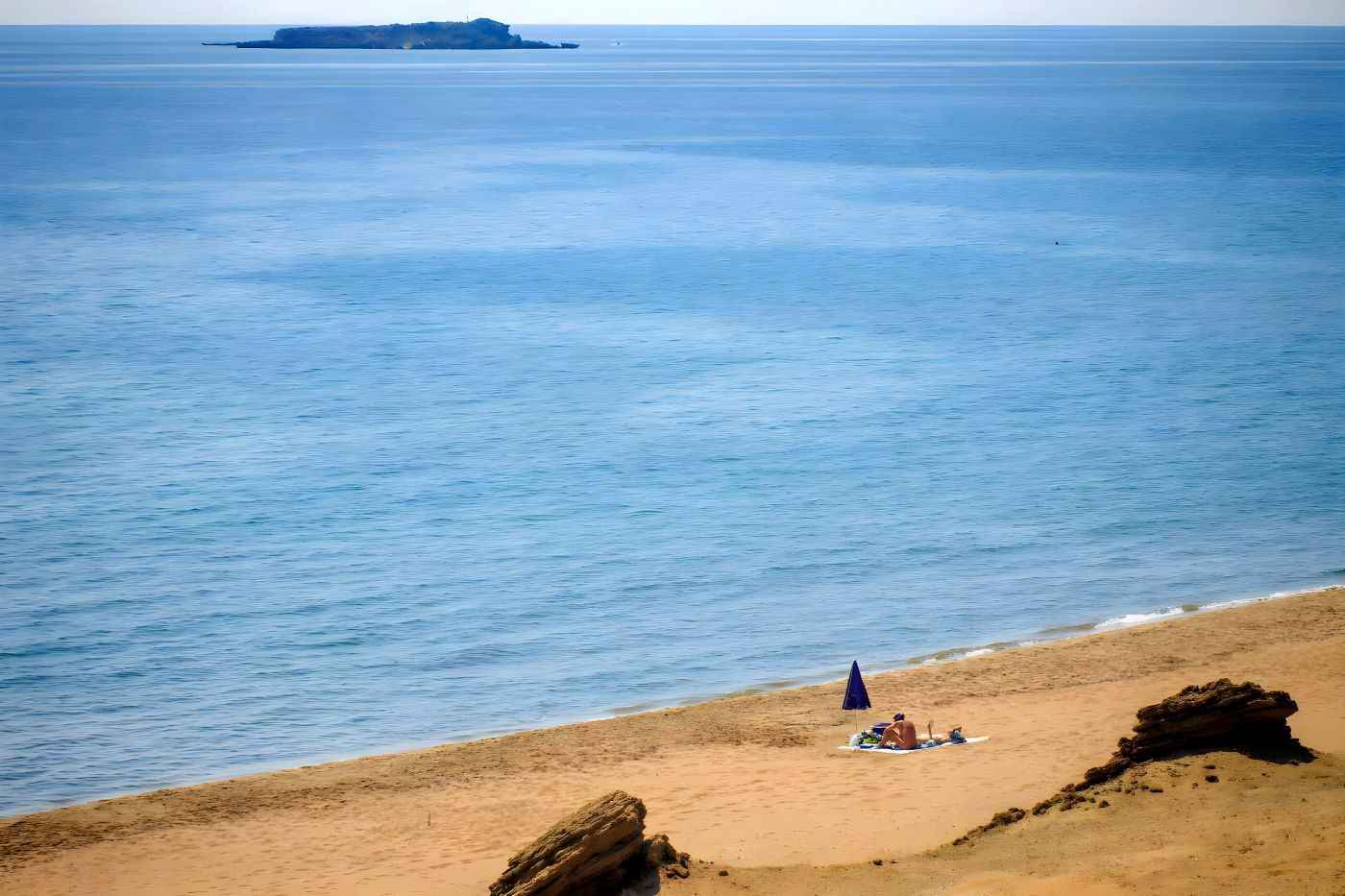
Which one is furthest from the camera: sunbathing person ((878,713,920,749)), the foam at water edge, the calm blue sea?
the foam at water edge

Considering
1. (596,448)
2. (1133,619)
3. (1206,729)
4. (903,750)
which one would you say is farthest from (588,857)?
(596,448)

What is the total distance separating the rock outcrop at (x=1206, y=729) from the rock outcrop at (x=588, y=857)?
3.90 metres

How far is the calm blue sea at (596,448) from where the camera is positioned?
26031 mm

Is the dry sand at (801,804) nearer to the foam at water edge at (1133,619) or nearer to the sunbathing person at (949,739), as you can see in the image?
the sunbathing person at (949,739)

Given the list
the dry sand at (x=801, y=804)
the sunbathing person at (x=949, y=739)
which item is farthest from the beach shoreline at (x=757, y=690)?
the sunbathing person at (x=949, y=739)

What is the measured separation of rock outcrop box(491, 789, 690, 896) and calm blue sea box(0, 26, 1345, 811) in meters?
9.27

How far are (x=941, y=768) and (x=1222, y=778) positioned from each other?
4.56 meters

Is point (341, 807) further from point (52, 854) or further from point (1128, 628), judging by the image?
point (1128, 628)

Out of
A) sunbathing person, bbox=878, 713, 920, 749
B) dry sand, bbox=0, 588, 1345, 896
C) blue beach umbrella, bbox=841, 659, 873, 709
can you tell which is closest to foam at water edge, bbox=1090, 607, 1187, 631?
dry sand, bbox=0, 588, 1345, 896

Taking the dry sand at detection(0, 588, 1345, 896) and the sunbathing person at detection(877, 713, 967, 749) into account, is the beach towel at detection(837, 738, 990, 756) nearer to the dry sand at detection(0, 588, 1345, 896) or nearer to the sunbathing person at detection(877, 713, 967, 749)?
the sunbathing person at detection(877, 713, 967, 749)

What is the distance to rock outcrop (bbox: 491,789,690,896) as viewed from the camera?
13523 mm

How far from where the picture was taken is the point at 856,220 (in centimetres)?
9212

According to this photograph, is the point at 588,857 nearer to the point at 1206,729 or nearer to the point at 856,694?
the point at 1206,729

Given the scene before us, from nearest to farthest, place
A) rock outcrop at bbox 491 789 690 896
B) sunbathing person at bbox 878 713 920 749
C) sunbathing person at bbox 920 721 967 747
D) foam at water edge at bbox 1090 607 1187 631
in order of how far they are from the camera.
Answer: rock outcrop at bbox 491 789 690 896 → sunbathing person at bbox 878 713 920 749 → sunbathing person at bbox 920 721 967 747 → foam at water edge at bbox 1090 607 1187 631
